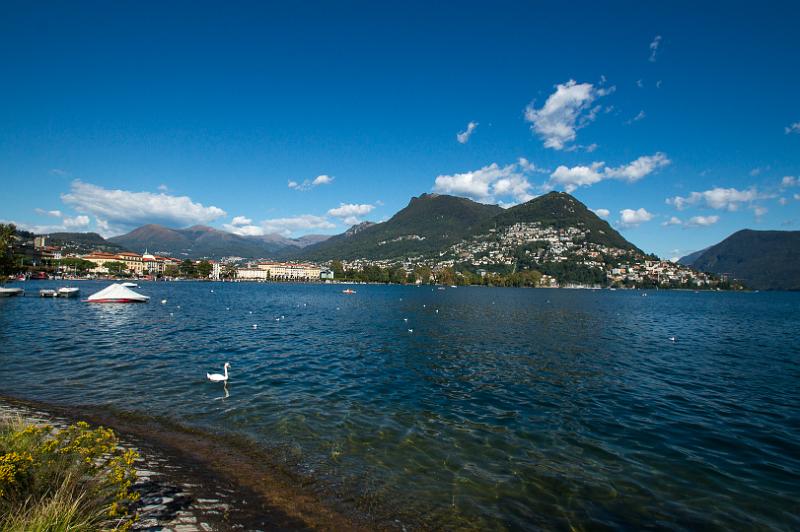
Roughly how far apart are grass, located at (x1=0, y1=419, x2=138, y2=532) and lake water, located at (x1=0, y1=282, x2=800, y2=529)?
14.2 feet

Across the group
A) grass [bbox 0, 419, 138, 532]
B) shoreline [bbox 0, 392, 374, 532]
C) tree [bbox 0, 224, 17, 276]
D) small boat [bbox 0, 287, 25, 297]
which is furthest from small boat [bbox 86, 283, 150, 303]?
grass [bbox 0, 419, 138, 532]

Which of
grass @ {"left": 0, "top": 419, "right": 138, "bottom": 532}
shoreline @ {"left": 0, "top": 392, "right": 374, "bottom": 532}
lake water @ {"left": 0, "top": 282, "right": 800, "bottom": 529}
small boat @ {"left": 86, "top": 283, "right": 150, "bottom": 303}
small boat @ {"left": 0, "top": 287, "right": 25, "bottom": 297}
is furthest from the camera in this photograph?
small boat @ {"left": 0, "top": 287, "right": 25, "bottom": 297}

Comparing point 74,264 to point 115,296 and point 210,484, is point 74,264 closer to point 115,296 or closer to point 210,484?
point 115,296

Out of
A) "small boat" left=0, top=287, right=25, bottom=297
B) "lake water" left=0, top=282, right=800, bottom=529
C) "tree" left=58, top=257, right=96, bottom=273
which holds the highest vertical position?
"tree" left=58, top=257, right=96, bottom=273

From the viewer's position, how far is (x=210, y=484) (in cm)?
859

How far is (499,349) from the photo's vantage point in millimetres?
27688

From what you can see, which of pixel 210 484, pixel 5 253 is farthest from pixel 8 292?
pixel 210 484

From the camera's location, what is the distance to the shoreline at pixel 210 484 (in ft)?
23.7

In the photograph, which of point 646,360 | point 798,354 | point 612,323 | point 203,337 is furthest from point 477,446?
point 612,323

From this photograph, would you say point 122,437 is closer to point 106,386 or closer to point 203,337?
point 106,386

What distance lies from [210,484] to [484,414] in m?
8.84

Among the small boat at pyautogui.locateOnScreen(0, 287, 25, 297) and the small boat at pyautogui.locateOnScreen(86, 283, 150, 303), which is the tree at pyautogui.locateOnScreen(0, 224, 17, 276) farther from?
the small boat at pyautogui.locateOnScreen(86, 283, 150, 303)

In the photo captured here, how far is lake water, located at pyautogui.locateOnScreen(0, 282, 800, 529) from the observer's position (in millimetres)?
8883

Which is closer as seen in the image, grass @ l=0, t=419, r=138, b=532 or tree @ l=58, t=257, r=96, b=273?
grass @ l=0, t=419, r=138, b=532
